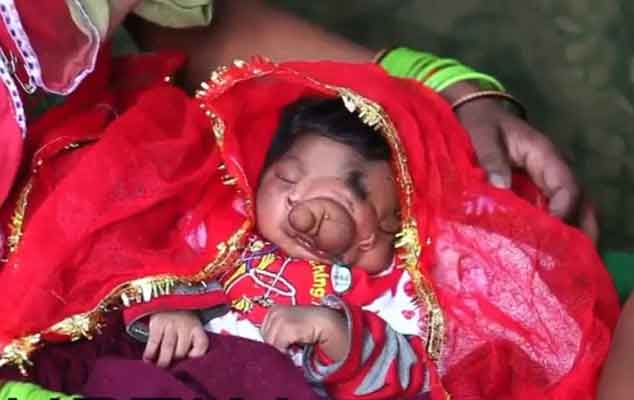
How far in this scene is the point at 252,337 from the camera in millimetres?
1058

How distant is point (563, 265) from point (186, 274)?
33 cm

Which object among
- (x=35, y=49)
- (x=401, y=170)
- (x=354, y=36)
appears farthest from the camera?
(x=354, y=36)

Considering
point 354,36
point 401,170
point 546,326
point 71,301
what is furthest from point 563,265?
Result: point 354,36

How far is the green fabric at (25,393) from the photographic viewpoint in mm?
917

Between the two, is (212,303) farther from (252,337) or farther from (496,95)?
(496,95)

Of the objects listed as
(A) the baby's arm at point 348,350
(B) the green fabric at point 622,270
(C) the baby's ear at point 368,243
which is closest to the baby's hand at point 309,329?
(A) the baby's arm at point 348,350

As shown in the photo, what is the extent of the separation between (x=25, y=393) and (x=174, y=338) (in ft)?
0.47

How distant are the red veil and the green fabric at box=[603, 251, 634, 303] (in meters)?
0.23

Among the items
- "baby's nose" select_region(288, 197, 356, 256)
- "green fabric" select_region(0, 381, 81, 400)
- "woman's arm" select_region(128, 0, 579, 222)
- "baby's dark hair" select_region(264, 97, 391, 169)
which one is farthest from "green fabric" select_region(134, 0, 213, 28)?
"green fabric" select_region(0, 381, 81, 400)

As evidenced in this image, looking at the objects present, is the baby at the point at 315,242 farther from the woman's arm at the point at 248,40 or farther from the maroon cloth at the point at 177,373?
the woman's arm at the point at 248,40

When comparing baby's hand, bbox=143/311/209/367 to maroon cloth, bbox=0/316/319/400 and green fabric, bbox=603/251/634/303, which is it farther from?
green fabric, bbox=603/251/634/303

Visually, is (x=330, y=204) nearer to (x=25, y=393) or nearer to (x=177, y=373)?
(x=177, y=373)

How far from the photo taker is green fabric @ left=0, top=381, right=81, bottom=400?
36.1 inches

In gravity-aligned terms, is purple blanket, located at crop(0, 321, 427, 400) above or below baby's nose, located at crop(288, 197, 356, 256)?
below
